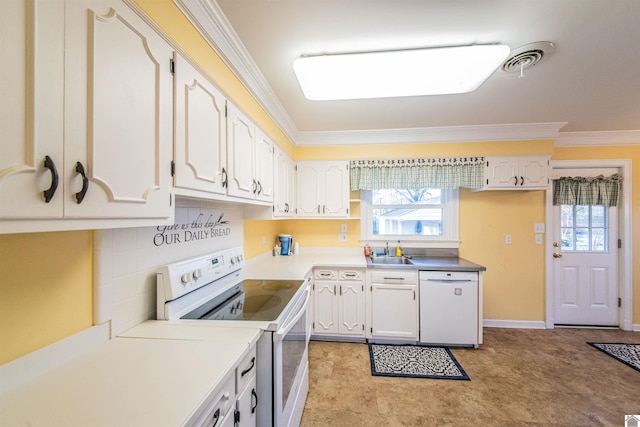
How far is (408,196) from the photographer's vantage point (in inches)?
131

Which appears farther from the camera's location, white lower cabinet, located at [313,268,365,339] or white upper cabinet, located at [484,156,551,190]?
white upper cabinet, located at [484,156,551,190]

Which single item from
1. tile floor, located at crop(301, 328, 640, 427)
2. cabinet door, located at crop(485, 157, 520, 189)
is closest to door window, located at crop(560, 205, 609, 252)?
cabinet door, located at crop(485, 157, 520, 189)

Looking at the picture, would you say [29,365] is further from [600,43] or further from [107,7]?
[600,43]

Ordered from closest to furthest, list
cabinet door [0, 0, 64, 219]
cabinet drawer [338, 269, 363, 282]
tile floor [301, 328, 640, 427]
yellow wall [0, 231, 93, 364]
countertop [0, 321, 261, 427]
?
cabinet door [0, 0, 64, 219]
countertop [0, 321, 261, 427]
yellow wall [0, 231, 93, 364]
tile floor [301, 328, 640, 427]
cabinet drawer [338, 269, 363, 282]

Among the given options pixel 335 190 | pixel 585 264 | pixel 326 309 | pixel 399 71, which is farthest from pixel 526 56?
pixel 585 264

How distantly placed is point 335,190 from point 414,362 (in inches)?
76.3

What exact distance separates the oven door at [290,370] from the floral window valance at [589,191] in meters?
3.39

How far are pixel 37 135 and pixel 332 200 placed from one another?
8.65 ft

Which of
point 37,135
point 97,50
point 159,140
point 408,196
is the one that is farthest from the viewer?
point 408,196

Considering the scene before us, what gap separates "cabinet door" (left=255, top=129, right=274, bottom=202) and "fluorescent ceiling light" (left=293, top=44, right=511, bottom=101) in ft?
1.70

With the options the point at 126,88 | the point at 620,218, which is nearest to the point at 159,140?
the point at 126,88

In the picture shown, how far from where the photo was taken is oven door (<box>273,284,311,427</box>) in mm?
1210

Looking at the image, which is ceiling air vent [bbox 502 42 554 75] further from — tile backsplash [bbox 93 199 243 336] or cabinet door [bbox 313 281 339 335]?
cabinet door [bbox 313 281 339 335]

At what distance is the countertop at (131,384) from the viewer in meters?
0.65
